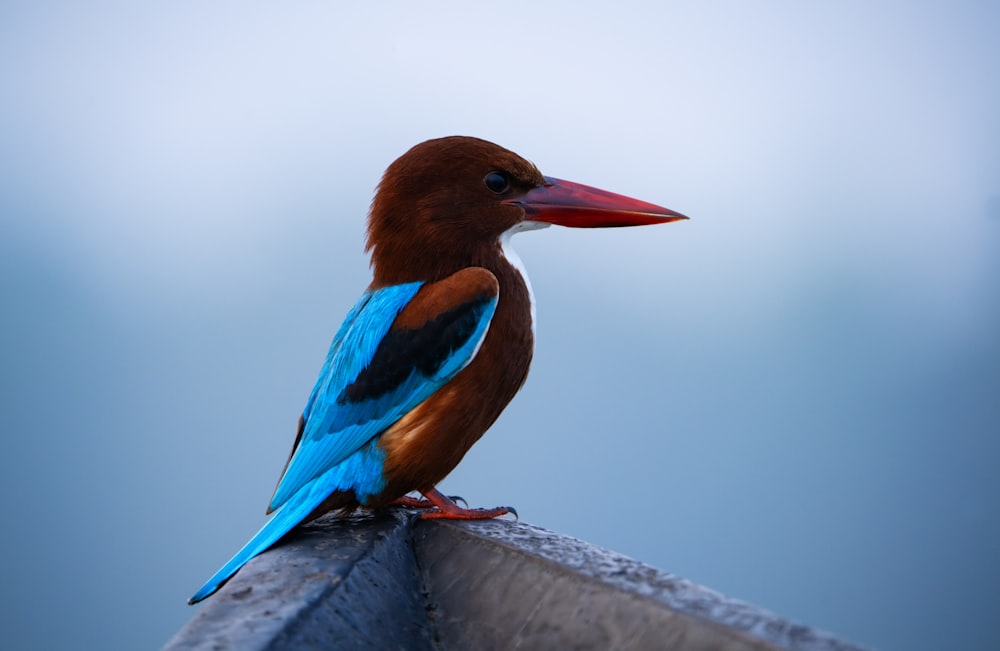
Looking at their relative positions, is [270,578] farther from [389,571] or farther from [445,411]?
[445,411]

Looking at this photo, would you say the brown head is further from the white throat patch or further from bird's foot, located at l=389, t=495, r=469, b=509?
bird's foot, located at l=389, t=495, r=469, b=509

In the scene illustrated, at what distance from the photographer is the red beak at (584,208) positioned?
1.75 metres

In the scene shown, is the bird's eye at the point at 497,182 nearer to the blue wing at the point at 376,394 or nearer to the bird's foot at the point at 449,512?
the blue wing at the point at 376,394

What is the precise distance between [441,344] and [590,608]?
591 mm

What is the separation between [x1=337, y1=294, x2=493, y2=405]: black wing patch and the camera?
151 centimetres

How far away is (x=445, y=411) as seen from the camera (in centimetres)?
152

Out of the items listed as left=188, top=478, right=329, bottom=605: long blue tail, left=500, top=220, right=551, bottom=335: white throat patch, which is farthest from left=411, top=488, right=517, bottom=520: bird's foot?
left=500, top=220, right=551, bottom=335: white throat patch

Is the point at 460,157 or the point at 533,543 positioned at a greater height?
the point at 460,157

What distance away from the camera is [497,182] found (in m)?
1.71

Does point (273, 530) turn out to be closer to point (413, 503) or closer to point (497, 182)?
point (413, 503)

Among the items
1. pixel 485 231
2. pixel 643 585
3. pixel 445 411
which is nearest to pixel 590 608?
pixel 643 585

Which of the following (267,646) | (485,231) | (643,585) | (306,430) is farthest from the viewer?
(485,231)

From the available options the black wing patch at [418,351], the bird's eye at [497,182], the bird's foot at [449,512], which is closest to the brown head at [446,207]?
the bird's eye at [497,182]

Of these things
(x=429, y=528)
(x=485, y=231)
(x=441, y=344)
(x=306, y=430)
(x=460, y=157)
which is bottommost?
(x=429, y=528)
